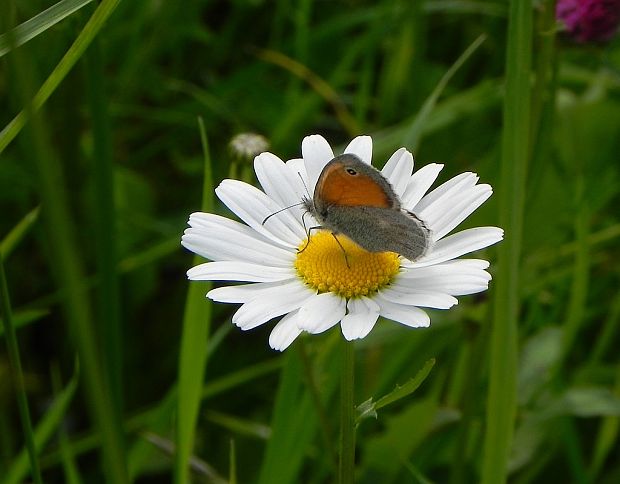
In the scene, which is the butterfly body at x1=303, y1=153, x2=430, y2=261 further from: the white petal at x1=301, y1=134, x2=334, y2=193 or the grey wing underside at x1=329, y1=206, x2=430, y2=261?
the white petal at x1=301, y1=134, x2=334, y2=193

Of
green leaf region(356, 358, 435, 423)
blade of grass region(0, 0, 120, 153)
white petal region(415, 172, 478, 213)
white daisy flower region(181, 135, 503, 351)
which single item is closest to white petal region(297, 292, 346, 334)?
white daisy flower region(181, 135, 503, 351)

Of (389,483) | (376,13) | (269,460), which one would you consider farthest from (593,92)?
(269,460)

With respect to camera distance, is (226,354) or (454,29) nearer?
(226,354)

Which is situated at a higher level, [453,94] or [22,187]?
[453,94]

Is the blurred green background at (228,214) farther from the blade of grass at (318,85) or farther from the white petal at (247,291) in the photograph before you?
the white petal at (247,291)

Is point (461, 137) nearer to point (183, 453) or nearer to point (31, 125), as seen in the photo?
point (183, 453)

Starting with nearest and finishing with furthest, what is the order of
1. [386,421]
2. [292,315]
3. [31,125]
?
1. [31,125]
2. [292,315]
3. [386,421]
